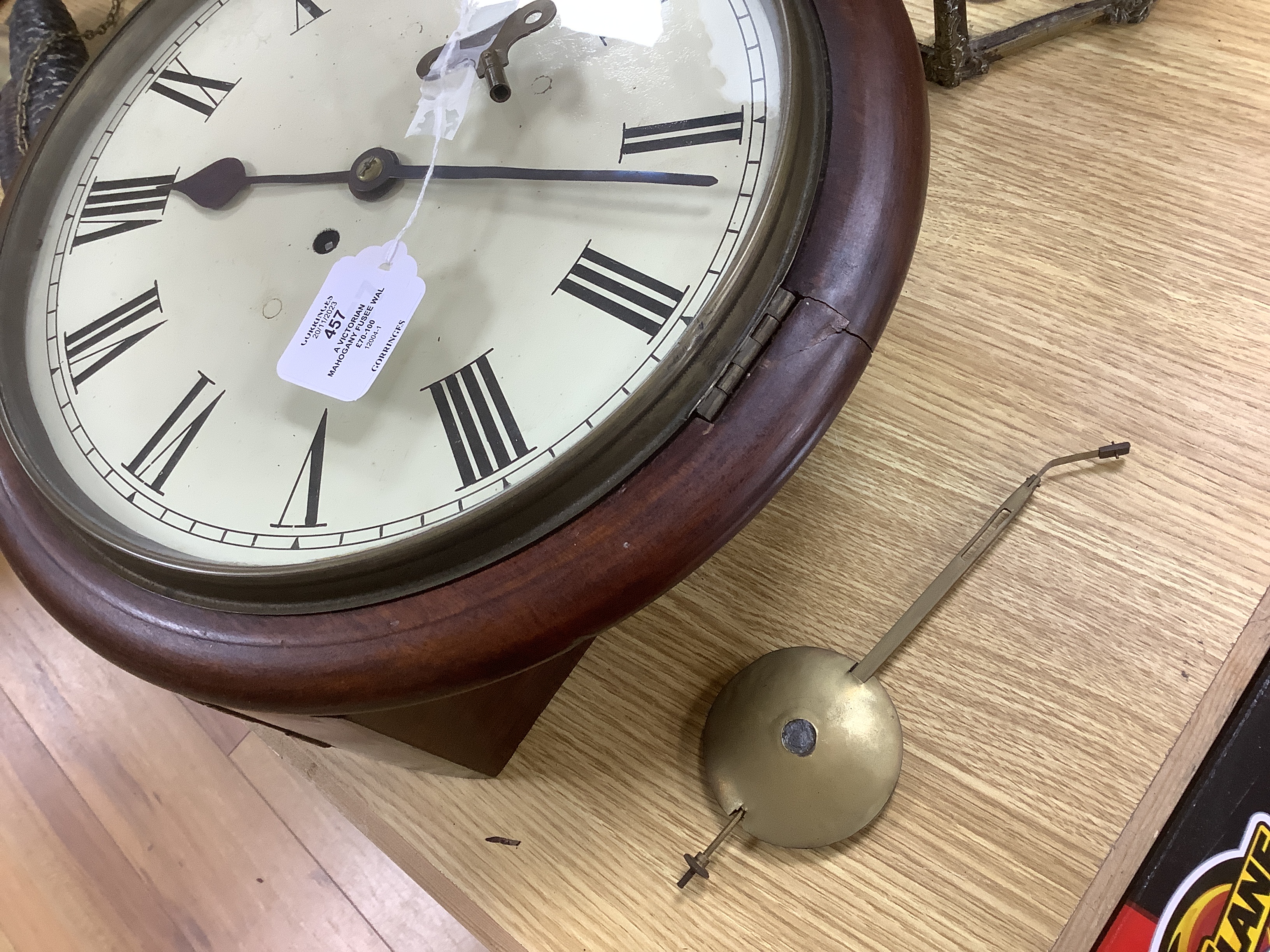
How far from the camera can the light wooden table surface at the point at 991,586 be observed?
2.08 feet

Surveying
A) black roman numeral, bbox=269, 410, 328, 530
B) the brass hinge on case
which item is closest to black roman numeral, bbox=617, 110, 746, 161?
the brass hinge on case

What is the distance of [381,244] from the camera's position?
1.97 feet

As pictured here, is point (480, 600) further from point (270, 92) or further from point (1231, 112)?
point (1231, 112)

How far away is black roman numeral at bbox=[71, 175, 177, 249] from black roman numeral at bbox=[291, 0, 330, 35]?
0.51 feet

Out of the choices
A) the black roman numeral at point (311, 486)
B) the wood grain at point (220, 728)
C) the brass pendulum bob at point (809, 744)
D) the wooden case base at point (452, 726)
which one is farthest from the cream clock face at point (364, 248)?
the wood grain at point (220, 728)

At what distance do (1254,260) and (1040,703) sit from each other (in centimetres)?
42

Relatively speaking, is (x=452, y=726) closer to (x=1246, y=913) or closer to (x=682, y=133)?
(x=682, y=133)

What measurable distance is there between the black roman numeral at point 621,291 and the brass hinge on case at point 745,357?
0.17 feet

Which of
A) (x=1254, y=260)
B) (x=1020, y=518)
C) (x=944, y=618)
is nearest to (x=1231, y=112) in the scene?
(x=1254, y=260)

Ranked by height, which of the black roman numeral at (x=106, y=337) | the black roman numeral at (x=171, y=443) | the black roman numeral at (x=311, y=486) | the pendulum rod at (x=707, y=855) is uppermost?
the black roman numeral at (x=106, y=337)

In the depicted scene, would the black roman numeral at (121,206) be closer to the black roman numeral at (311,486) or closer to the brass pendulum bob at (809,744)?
the black roman numeral at (311,486)

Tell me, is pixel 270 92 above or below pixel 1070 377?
above

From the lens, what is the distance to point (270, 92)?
687mm

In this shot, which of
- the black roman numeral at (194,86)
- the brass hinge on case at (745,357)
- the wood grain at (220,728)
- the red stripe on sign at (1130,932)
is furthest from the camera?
the wood grain at (220,728)
